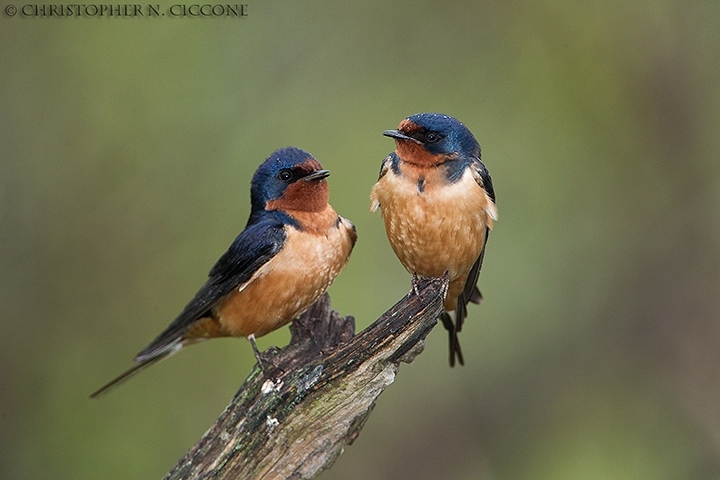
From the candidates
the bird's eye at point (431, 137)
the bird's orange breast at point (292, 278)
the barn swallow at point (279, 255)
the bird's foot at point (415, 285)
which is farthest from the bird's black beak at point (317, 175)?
the bird's foot at point (415, 285)

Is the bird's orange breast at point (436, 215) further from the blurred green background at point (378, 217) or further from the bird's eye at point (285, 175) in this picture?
the blurred green background at point (378, 217)

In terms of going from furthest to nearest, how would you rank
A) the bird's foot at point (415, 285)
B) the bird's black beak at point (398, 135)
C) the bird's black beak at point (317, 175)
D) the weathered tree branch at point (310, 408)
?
the bird's black beak at point (317, 175) < the bird's black beak at point (398, 135) < the bird's foot at point (415, 285) < the weathered tree branch at point (310, 408)

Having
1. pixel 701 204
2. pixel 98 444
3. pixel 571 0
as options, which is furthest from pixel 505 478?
pixel 571 0

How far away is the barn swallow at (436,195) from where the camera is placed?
4434 mm

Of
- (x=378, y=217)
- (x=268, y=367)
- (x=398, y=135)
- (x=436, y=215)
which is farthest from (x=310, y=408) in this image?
(x=378, y=217)

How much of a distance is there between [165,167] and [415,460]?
288cm

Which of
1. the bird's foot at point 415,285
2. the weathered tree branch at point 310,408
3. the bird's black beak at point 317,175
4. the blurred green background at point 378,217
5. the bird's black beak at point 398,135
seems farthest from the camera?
the blurred green background at point 378,217

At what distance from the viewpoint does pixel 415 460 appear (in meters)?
7.24

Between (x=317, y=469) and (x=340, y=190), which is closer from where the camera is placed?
(x=317, y=469)

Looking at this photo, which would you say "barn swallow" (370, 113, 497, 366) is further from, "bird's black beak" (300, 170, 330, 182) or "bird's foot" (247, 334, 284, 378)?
"bird's foot" (247, 334, 284, 378)

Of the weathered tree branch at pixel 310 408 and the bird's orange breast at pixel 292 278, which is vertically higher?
the bird's orange breast at pixel 292 278

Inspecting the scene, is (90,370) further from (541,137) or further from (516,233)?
(541,137)

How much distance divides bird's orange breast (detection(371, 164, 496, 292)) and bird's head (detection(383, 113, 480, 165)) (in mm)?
63

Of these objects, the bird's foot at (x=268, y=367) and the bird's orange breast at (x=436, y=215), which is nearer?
the bird's foot at (x=268, y=367)
